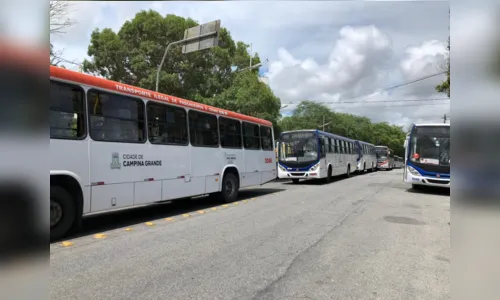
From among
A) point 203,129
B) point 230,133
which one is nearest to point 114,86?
point 203,129

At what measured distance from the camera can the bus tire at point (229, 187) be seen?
10688 mm

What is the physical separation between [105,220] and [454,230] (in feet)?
25.6

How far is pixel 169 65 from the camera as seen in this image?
2147 cm

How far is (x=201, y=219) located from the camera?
7977 mm

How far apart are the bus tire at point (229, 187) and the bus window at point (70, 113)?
514 cm

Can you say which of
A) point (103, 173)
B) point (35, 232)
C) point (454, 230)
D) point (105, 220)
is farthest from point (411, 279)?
point (105, 220)

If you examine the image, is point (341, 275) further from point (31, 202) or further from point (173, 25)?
point (173, 25)

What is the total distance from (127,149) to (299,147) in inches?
437

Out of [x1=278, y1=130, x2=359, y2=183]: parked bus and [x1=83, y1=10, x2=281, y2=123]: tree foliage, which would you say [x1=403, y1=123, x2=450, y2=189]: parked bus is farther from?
[x1=83, y1=10, x2=281, y2=123]: tree foliage

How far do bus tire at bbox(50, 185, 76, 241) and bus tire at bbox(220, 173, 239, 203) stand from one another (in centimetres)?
511

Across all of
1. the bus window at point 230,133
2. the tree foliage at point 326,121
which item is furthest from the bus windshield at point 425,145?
the tree foliage at point 326,121

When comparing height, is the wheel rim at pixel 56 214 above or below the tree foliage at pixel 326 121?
below

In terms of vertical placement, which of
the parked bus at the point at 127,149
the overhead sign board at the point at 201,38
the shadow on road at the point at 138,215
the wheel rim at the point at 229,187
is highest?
the overhead sign board at the point at 201,38

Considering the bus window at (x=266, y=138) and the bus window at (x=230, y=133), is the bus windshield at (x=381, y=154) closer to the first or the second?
the bus window at (x=266, y=138)
